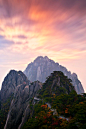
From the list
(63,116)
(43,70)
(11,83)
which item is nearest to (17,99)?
(11,83)

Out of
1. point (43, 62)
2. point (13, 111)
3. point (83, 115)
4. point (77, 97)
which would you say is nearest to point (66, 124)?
point (83, 115)

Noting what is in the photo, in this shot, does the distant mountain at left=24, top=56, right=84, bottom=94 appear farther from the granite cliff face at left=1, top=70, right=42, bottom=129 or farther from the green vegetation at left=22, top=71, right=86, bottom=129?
the green vegetation at left=22, top=71, right=86, bottom=129

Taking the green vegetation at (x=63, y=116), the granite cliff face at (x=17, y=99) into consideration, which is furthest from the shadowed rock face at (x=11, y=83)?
the green vegetation at (x=63, y=116)

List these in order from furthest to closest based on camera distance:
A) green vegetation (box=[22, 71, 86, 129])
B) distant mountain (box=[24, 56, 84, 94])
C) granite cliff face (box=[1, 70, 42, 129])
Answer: distant mountain (box=[24, 56, 84, 94]) < granite cliff face (box=[1, 70, 42, 129]) < green vegetation (box=[22, 71, 86, 129])

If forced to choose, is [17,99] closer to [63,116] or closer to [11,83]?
[11,83]

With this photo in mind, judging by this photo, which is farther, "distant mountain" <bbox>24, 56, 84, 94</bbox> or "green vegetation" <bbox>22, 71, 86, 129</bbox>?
"distant mountain" <bbox>24, 56, 84, 94</bbox>

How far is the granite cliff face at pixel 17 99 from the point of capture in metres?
38.9

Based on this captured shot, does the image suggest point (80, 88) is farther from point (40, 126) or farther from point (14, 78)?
point (40, 126)

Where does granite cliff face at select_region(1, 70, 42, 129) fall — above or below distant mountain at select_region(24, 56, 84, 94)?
below

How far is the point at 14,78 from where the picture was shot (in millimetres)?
76312

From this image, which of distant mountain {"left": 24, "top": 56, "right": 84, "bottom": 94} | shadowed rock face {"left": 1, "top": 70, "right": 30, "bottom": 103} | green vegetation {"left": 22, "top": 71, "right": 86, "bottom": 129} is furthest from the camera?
distant mountain {"left": 24, "top": 56, "right": 84, "bottom": 94}

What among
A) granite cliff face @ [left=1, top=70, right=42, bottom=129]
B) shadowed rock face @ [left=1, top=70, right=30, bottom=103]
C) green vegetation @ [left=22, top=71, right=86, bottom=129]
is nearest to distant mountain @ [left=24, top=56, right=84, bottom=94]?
shadowed rock face @ [left=1, top=70, right=30, bottom=103]

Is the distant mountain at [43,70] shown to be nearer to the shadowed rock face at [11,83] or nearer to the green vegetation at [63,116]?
the shadowed rock face at [11,83]

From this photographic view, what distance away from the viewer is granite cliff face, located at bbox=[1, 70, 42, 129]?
3888cm
